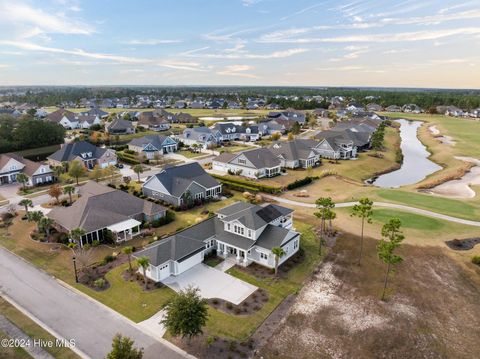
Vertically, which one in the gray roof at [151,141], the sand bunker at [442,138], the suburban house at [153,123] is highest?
the suburban house at [153,123]

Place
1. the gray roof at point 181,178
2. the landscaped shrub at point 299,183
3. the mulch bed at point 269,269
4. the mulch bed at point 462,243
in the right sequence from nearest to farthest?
the mulch bed at point 269,269
the mulch bed at point 462,243
the gray roof at point 181,178
the landscaped shrub at point 299,183

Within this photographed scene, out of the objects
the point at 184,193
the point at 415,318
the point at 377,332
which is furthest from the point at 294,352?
the point at 184,193

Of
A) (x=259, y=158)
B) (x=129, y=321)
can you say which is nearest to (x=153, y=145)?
(x=259, y=158)

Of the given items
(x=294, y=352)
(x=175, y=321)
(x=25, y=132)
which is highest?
(x=25, y=132)

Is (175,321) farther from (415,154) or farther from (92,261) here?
(415,154)

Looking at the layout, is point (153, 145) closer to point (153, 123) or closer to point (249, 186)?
point (249, 186)

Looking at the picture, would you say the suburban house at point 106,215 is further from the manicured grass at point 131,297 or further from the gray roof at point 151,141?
the gray roof at point 151,141

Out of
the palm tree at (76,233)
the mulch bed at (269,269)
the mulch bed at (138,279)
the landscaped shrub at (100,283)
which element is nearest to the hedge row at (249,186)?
the mulch bed at (269,269)
